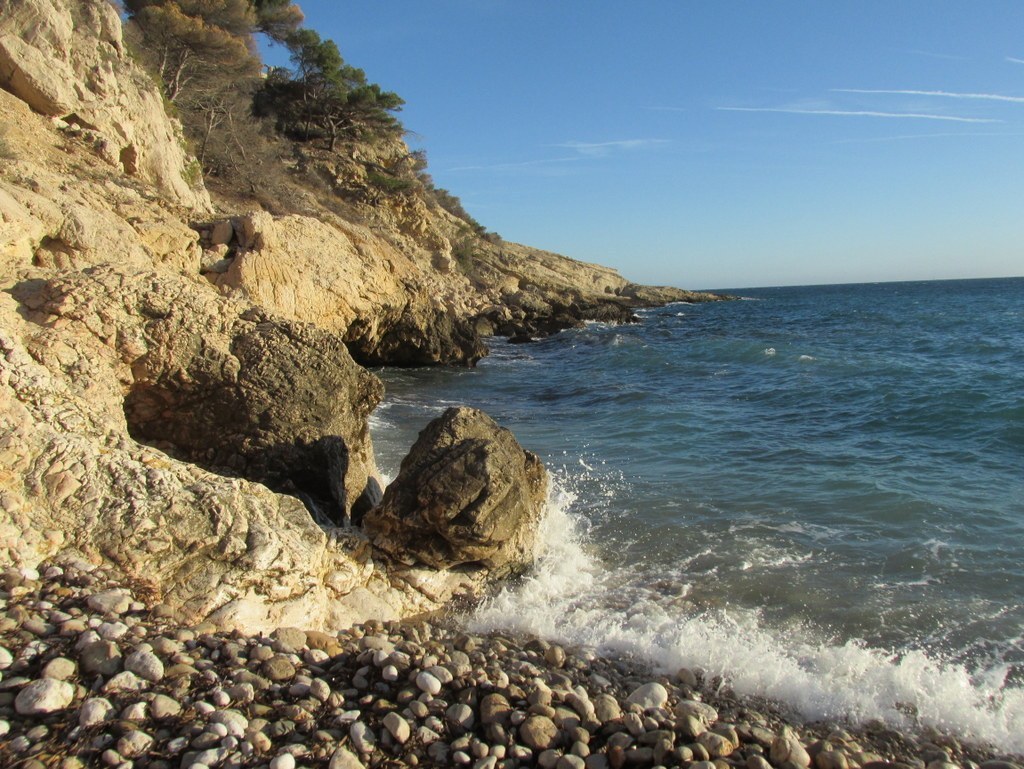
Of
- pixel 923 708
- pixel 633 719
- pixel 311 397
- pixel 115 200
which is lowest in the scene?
pixel 923 708

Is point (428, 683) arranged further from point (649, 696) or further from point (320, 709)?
point (649, 696)

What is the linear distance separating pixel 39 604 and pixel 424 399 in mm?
13195

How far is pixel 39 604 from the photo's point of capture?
3535 mm

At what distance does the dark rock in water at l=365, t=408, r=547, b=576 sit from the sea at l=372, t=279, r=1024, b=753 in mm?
508

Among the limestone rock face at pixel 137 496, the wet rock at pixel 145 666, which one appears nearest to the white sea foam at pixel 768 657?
the limestone rock face at pixel 137 496

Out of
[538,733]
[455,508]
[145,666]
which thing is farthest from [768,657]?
[145,666]

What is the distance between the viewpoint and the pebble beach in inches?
114

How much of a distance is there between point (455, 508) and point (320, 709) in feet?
6.78

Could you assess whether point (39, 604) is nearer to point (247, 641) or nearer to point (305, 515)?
point (247, 641)

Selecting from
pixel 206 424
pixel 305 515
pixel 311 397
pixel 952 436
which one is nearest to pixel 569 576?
pixel 305 515

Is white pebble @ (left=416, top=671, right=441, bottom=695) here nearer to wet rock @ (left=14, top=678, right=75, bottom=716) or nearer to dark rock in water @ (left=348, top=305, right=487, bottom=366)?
wet rock @ (left=14, top=678, right=75, bottom=716)

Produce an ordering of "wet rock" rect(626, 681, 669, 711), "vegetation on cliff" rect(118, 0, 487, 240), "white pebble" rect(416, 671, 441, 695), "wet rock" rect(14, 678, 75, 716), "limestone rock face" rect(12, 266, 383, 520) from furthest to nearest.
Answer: "vegetation on cliff" rect(118, 0, 487, 240)
"limestone rock face" rect(12, 266, 383, 520)
"wet rock" rect(626, 681, 669, 711)
"white pebble" rect(416, 671, 441, 695)
"wet rock" rect(14, 678, 75, 716)

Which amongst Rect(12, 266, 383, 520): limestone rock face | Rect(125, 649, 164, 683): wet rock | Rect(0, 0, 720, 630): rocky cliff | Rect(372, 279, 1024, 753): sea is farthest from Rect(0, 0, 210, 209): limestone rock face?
Rect(125, 649, 164, 683): wet rock

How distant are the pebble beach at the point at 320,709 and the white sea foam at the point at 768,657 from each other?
20cm
